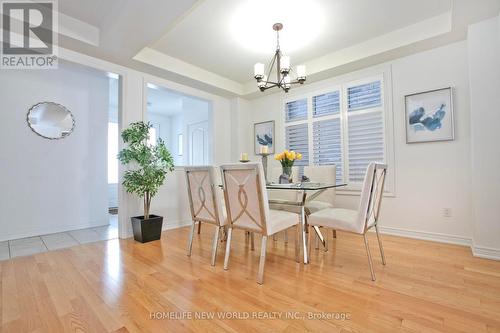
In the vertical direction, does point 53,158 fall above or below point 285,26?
below

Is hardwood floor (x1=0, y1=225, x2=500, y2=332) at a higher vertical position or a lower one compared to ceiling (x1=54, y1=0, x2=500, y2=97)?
lower

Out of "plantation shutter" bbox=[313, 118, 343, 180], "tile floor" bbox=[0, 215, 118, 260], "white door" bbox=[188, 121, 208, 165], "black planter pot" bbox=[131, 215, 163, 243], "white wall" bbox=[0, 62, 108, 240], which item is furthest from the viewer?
"white door" bbox=[188, 121, 208, 165]

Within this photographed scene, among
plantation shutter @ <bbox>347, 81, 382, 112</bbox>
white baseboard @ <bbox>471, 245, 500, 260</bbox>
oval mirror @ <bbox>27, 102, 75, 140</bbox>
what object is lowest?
white baseboard @ <bbox>471, 245, 500, 260</bbox>

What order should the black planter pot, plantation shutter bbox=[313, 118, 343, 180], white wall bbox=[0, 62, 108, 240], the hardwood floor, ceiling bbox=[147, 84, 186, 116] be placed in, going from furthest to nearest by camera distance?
ceiling bbox=[147, 84, 186, 116], plantation shutter bbox=[313, 118, 343, 180], white wall bbox=[0, 62, 108, 240], the black planter pot, the hardwood floor

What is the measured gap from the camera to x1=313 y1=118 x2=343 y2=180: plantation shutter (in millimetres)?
3707

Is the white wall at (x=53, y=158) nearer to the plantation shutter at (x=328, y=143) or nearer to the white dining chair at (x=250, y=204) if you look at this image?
the white dining chair at (x=250, y=204)

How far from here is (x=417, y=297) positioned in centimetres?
162

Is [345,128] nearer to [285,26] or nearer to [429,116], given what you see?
[429,116]

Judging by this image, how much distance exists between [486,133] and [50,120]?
561cm

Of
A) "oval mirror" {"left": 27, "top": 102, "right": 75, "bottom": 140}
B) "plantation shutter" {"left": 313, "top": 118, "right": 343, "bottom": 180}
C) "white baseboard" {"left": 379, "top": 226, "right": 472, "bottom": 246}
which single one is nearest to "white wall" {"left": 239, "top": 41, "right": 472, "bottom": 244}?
"white baseboard" {"left": 379, "top": 226, "right": 472, "bottom": 246}

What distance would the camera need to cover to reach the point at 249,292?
172cm

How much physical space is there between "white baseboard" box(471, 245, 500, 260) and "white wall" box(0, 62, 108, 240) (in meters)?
5.05

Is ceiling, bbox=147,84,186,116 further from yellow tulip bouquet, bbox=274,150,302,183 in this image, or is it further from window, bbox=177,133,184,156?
yellow tulip bouquet, bbox=274,150,302,183

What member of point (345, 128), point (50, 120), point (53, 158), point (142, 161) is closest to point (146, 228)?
point (142, 161)
